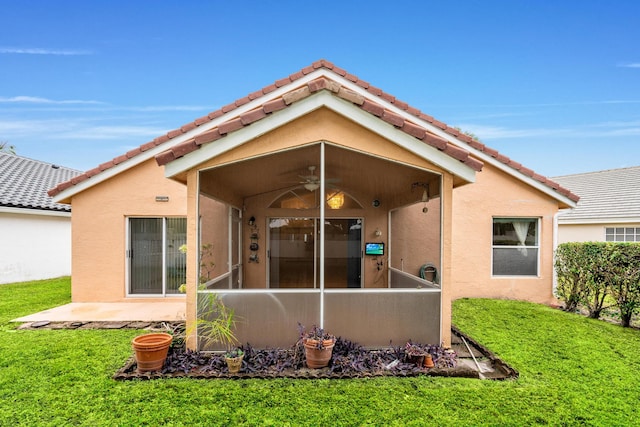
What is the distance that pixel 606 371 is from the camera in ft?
18.5

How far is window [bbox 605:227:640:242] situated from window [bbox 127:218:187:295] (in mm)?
18953

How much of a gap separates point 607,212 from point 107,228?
21530 millimetres

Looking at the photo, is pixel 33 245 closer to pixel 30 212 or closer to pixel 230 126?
pixel 30 212

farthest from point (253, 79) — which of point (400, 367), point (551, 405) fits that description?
point (551, 405)

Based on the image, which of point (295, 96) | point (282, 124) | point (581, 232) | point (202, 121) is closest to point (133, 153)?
point (202, 121)

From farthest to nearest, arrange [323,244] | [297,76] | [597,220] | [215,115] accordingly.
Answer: [597,220], [297,76], [215,115], [323,244]

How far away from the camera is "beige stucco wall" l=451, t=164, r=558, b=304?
10.7 m

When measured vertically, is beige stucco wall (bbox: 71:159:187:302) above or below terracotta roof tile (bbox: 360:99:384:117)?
below

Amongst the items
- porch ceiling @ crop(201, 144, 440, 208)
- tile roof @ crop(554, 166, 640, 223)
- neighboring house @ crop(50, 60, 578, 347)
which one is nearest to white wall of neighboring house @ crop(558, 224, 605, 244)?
tile roof @ crop(554, 166, 640, 223)

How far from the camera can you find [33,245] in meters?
14.6

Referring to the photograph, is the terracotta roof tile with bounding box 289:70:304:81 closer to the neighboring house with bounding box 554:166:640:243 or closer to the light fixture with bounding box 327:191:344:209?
the light fixture with bounding box 327:191:344:209

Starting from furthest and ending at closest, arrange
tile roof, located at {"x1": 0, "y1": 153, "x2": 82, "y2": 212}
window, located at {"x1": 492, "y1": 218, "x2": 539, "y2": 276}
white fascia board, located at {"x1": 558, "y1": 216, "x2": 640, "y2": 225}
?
white fascia board, located at {"x1": 558, "y1": 216, "x2": 640, "y2": 225} → tile roof, located at {"x1": 0, "y1": 153, "x2": 82, "y2": 212} → window, located at {"x1": 492, "y1": 218, "x2": 539, "y2": 276}

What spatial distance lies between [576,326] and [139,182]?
1249cm

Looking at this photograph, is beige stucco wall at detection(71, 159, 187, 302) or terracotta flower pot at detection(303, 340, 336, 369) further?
beige stucco wall at detection(71, 159, 187, 302)
